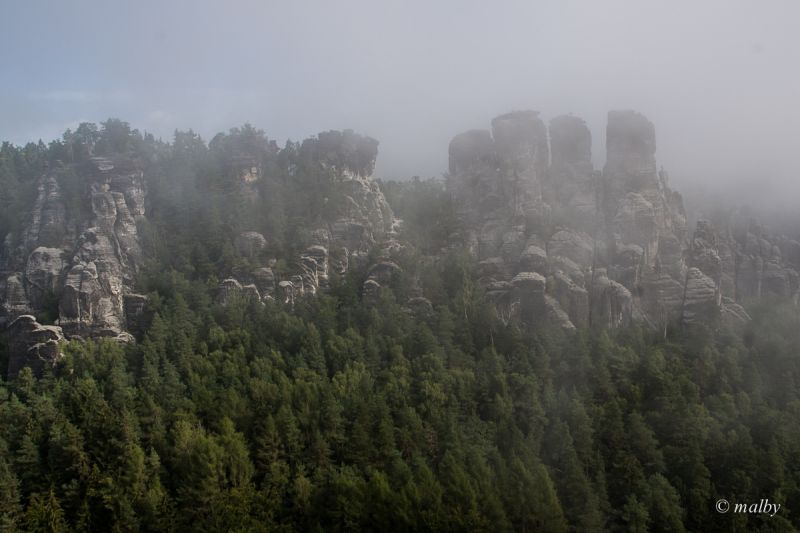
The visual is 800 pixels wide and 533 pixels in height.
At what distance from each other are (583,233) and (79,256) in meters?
39.1

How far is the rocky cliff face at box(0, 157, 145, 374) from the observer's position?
59031 millimetres

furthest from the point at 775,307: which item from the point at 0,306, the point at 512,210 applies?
the point at 0,306

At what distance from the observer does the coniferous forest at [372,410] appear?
43625 millimetres

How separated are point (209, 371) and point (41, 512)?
14.2 metres

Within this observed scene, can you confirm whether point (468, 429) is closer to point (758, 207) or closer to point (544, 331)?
point (544, 331)

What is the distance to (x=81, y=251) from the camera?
6259 centimetres

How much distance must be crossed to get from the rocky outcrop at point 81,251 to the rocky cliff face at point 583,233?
1084 inches

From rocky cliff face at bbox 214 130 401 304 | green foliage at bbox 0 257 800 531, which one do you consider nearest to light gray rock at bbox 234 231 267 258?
rocky cliff face at bbox 214 130 401 304

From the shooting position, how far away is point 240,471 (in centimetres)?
4588

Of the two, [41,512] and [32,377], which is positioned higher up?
[32,377]

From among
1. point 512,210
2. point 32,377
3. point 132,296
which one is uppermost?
point 512,210

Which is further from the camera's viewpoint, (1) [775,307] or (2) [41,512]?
(1) [775,307]

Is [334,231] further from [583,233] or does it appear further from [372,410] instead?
[372,410]

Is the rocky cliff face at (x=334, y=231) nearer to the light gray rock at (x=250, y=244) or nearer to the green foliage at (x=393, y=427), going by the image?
the light gray rock at (x=250, y=244)
